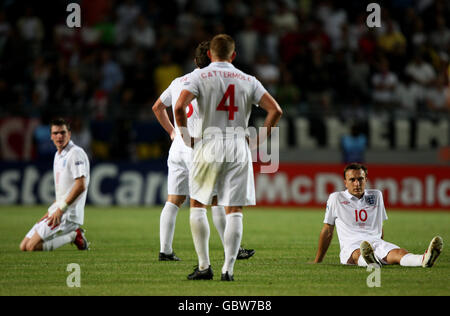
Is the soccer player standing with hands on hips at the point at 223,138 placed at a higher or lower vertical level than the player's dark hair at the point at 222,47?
lower

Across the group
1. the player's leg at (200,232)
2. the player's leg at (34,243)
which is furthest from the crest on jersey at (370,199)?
the player's leg at (34,243)

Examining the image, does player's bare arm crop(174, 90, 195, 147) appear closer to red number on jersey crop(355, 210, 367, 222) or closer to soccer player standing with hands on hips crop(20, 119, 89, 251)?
red number on jersey crop(355, 210, 367, 222)

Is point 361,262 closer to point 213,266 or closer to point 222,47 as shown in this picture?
point 213,266

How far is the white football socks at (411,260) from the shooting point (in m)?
9.00

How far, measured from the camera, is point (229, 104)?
7.76 metres

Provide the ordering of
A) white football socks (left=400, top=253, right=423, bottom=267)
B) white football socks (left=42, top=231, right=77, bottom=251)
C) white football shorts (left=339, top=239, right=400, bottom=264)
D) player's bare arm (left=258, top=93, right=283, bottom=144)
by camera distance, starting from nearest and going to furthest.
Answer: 1. player's bare arm (left=258, top=93, right=283, bottom=144)
2. white football socks (left=400, top=253, right=423, bottom=267)
3. white football shorts (left=339, top=239, right=400, bottom=264)
4. white football socks (left=42, top=231, right=77, bottom=251)

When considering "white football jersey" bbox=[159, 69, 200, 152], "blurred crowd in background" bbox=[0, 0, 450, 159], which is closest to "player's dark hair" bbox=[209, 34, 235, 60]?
"white football jersey" bbox=[159, 69, 200, 152]

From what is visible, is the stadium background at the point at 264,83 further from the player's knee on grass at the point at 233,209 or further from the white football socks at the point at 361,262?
the player's knee on grass at the point at 233,209

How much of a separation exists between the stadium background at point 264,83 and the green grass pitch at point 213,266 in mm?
4393

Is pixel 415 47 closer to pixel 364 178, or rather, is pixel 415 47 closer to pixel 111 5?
pixel 111 5

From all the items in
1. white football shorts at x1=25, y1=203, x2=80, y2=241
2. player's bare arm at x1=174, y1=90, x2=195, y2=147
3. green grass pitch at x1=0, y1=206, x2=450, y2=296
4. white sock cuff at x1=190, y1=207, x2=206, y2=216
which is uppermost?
player's bare arm at x1=174, y1=90, x2=195, y2=147

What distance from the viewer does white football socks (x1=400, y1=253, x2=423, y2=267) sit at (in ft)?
29.5

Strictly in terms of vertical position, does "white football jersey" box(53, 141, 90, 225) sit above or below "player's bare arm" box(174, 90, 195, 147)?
below

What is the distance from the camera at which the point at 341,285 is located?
25.4ft
